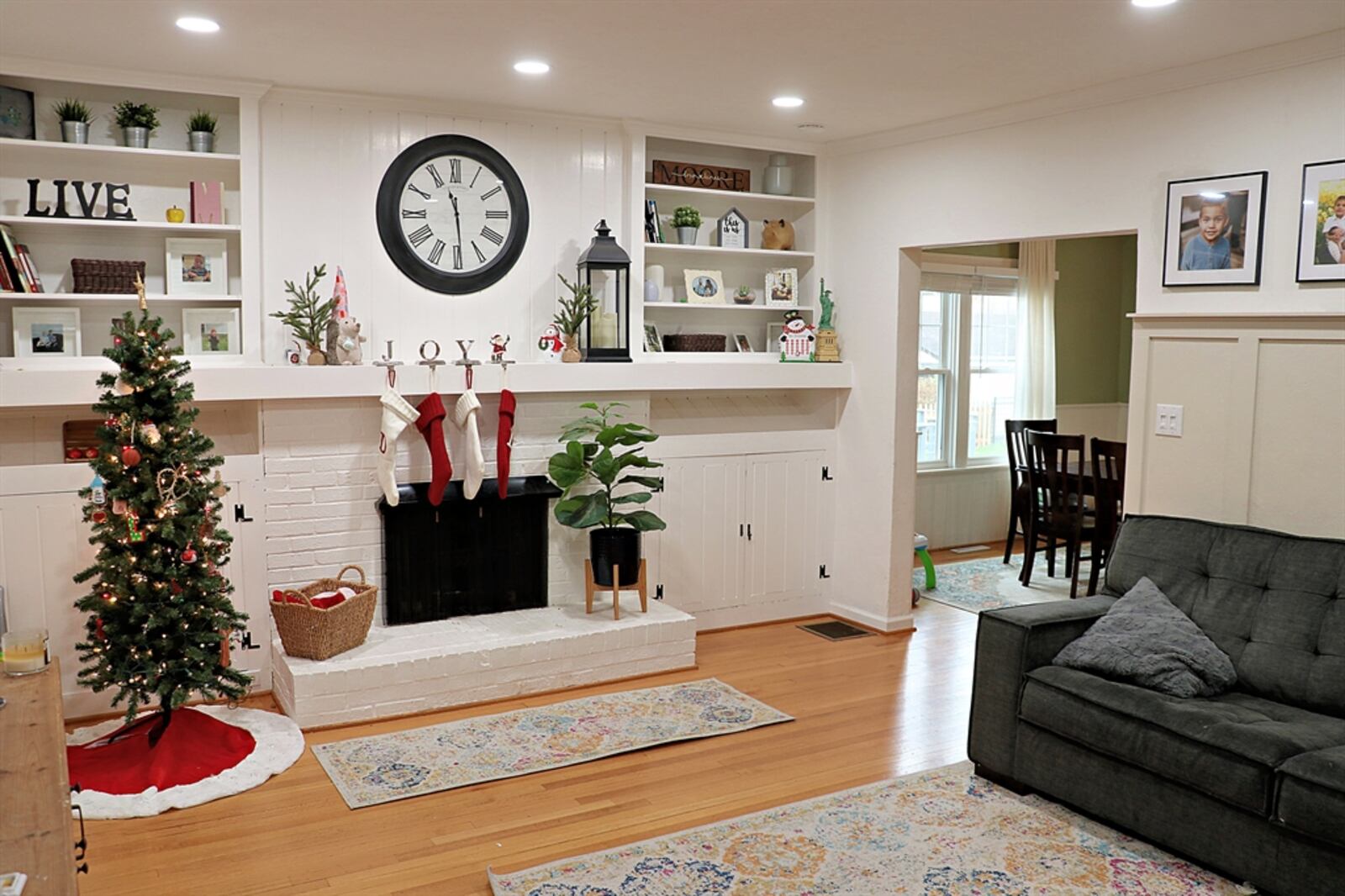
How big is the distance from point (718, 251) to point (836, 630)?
2.11m

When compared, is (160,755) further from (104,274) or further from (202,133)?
(202,133)

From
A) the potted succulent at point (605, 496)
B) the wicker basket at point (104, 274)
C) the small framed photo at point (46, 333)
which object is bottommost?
the potted succulent at point (605, 496)

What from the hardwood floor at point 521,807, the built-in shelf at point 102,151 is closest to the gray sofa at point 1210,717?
the hardwood floor at point 521,807

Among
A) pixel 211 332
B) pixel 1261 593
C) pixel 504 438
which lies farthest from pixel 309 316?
pixel 1261 593

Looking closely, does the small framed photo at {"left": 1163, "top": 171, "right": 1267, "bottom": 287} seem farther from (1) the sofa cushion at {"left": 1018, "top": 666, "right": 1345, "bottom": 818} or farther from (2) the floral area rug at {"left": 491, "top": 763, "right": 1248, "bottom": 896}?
(2) the floral area rug at {"left": 491, "top": 763, "right": 1248, "bottom": 896}

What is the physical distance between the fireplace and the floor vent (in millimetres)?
1527

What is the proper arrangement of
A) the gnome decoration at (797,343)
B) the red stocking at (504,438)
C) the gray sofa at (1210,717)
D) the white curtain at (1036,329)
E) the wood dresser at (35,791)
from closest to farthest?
1. the wood dresser at (35,791)
2. the gray sofa at (1210,717)
3. the red stocking at (504,438)
4. the gnome decoration at (797,343)
5. the white curtain at (1036,329)

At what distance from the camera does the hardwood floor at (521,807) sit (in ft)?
10.2

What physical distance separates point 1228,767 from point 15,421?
14.8 feet

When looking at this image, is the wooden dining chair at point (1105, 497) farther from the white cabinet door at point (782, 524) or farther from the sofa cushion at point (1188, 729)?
the sofa cushion at point (1188, 729)

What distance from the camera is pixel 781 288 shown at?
19.3ft

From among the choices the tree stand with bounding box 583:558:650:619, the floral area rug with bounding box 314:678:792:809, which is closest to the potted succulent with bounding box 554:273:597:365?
the tree stand with bounding box 583:558:650:619

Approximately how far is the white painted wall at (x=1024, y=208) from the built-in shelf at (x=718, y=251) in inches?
9.7

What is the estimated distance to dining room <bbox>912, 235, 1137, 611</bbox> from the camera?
7488 mm
